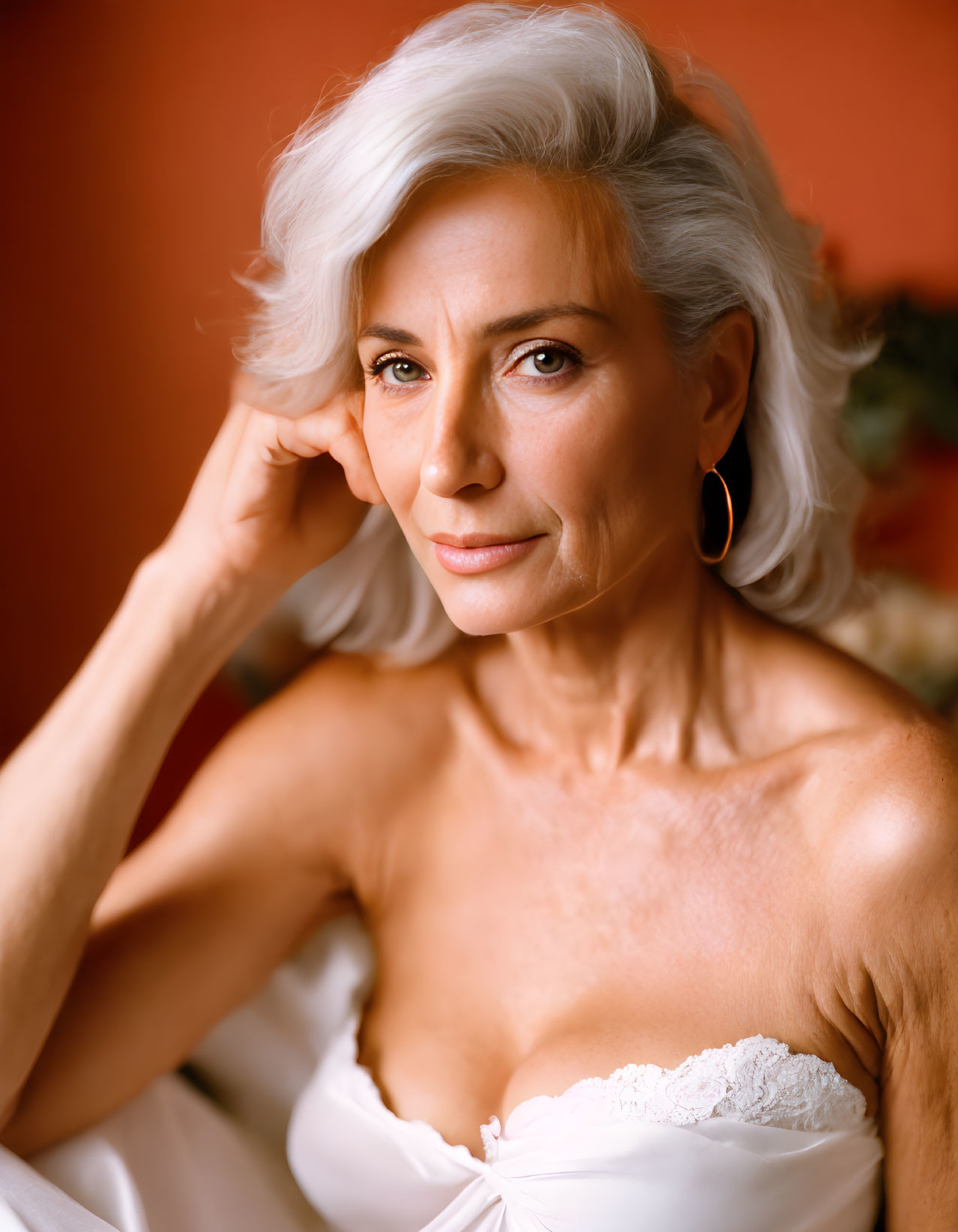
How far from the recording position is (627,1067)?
1034mm

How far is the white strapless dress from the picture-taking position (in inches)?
39.9

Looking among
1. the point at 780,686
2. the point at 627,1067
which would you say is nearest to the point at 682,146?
the point at 780,686

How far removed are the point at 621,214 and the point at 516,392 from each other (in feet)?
0.63

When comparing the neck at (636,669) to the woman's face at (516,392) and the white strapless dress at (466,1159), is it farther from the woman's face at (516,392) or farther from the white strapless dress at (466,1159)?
the white strapless dress at (466,1159)

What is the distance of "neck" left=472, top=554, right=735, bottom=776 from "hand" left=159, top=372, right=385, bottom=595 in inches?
10.0

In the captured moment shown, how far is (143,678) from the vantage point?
1201mm

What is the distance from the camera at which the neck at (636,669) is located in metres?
1.22

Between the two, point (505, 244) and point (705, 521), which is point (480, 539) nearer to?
point (505, 244)

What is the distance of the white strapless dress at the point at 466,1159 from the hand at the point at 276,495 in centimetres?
48

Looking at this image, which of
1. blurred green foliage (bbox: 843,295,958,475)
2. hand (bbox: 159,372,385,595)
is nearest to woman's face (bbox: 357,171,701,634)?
hand (bbox: 159,372,385,595)

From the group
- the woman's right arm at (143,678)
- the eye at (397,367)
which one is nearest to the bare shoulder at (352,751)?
the woman's right arm at (143,678)

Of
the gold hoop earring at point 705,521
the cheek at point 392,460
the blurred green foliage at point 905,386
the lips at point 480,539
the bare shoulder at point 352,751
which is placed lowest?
the blurred green foliage at point 905,386

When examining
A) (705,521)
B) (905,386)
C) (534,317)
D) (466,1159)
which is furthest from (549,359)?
(905,386)

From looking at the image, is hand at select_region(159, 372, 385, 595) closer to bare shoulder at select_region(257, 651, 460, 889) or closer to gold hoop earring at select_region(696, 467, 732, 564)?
bare shoulder at select_region(257, 651, 460, 889)
